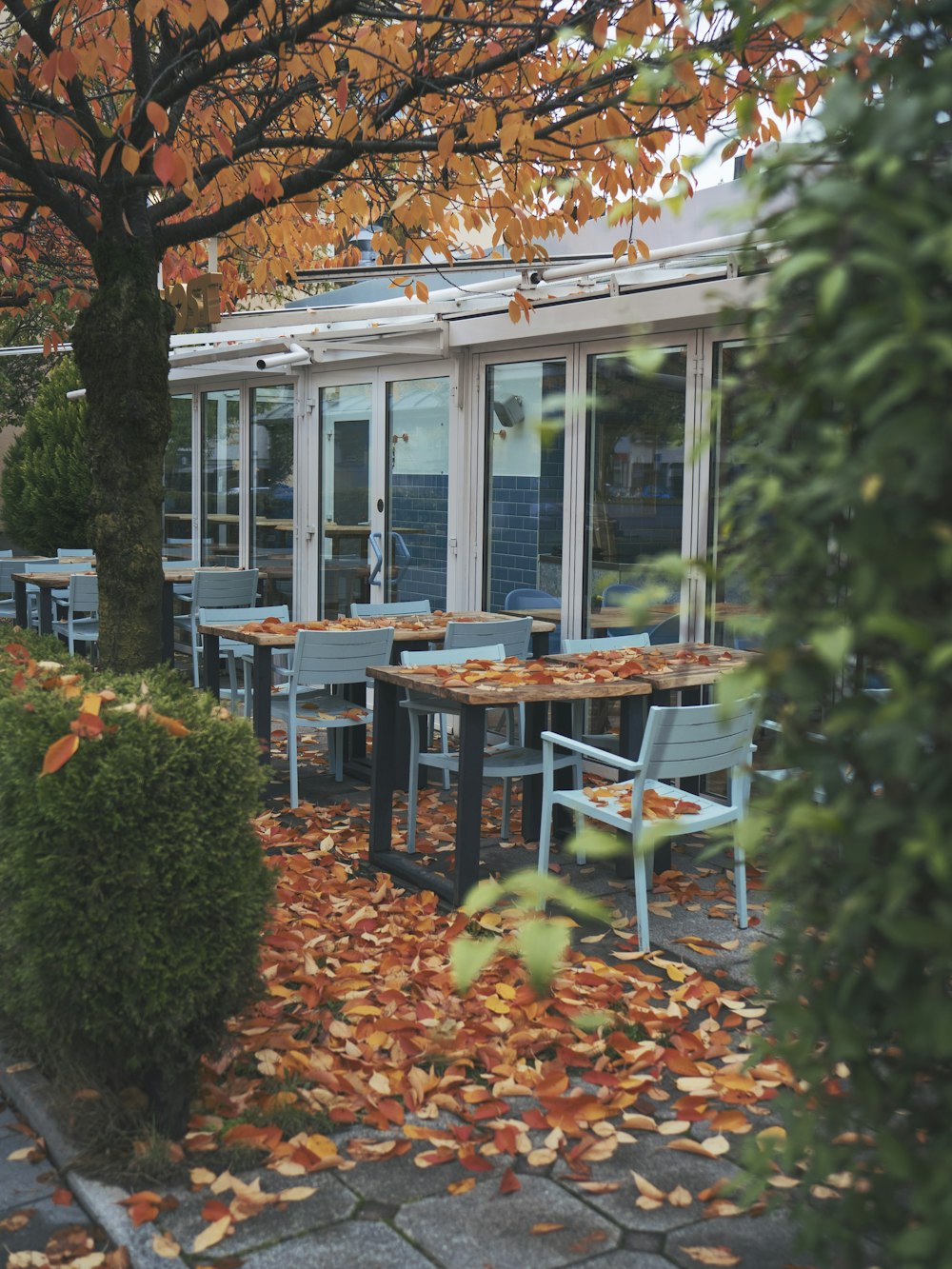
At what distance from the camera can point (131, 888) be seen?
3129 millimetres

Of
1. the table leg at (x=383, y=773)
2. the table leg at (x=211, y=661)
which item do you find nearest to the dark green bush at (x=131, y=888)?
the table leg at (x=383, y=773)

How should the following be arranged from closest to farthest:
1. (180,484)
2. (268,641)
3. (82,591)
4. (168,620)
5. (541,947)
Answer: (541,947) → (268,641) → (82,591) → (168,620) → (180,484)

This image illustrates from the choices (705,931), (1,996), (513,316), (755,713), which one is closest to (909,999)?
(755,713)

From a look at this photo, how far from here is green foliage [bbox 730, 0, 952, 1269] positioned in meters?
1.37

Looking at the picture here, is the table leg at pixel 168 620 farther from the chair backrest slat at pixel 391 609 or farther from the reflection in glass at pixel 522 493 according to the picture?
the reflection in glass at pixel 522 493

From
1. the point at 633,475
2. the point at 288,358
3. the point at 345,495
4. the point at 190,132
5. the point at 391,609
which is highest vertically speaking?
the point at 190,132

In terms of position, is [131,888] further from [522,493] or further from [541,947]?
[522,493]

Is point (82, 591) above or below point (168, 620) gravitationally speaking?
above

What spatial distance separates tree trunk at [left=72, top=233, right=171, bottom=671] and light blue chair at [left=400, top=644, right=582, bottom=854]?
4.52 feet

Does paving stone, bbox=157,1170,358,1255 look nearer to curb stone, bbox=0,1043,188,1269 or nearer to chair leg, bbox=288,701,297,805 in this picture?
curb stone, bbox=0,1043,188,1269

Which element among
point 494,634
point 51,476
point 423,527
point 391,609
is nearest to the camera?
point 494,634

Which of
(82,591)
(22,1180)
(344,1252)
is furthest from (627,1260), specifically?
(82,591)

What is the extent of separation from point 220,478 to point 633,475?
19.6 ft

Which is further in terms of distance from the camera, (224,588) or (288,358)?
(224,588)
